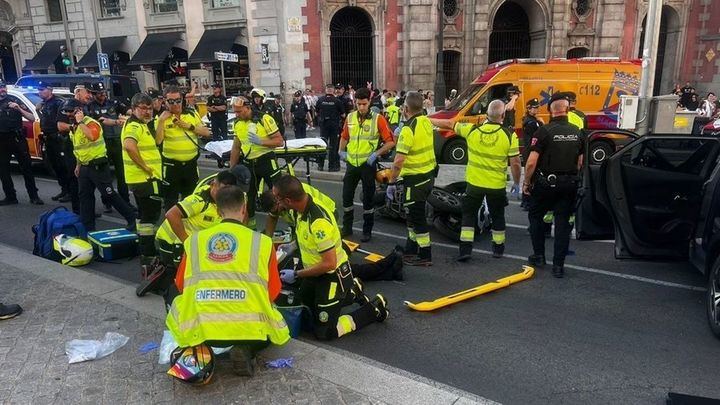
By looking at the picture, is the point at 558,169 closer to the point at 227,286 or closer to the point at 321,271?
the point at 321,271

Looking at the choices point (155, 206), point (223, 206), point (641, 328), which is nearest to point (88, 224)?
point (155, 206)

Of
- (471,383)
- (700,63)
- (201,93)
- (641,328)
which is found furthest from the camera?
(700,63)

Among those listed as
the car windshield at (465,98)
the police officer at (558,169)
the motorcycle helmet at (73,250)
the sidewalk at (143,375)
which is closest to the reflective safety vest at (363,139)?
the police officer at (558,169)

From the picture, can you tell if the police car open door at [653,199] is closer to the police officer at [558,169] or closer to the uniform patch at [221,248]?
the police officer at [558,169]

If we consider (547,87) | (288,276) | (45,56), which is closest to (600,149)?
(547,87)

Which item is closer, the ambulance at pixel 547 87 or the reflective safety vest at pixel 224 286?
the reflective safety vest at pixel 224 286

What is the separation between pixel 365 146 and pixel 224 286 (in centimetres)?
367

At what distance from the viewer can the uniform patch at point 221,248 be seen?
3.18 meters

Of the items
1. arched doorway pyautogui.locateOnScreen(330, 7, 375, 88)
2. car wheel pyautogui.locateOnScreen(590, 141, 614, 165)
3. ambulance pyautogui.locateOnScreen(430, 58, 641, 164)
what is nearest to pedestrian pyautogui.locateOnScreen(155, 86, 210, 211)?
ambulance pyautogui.locateOnScreen(430, 58, 641, 164)

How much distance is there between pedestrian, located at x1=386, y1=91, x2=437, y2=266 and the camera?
229 inches

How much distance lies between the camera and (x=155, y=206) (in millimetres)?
6168

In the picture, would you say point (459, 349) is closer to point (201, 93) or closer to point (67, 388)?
point (67, 388)

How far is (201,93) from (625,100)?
16.6 metres

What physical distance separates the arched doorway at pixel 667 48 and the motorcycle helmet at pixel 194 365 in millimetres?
25207
